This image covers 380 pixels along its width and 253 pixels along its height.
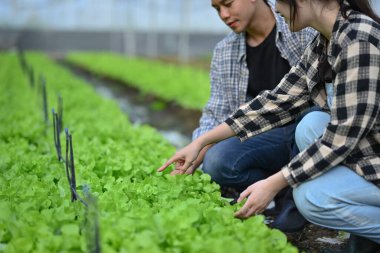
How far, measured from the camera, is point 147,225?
1.89 m

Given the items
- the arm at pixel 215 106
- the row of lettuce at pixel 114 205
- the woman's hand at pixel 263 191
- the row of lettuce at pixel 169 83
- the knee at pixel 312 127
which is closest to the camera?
the row of lettuce at pixel 114 205

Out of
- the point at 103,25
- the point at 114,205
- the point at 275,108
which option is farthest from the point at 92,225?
the point at 103,25

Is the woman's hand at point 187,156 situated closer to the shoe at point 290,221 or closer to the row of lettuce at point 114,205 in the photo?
the row of lettuce at point 114,205

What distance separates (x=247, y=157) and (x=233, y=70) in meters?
0.59

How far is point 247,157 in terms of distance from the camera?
2889 mm

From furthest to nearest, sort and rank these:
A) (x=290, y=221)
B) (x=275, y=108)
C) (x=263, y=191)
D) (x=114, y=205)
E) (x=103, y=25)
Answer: (x=103, y=25) < (x=290, y=221) < (x=275, y=108) < (x=114, y=205) < (x=263, y=191)

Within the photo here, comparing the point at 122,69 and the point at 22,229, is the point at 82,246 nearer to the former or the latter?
the point at 22,229

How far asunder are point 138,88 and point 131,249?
8.58 metres

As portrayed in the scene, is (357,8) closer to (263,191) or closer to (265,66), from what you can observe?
(263,191)

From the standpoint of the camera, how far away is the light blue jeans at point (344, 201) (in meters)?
2.02

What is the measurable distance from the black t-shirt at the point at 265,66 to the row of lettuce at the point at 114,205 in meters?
0.72

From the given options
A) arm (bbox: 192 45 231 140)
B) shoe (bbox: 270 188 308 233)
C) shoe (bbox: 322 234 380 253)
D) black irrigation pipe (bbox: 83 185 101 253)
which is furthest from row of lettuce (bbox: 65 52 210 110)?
black irrigation pipe (bbox: 83 185 101 253)

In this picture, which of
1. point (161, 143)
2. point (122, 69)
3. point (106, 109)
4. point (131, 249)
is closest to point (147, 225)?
point (131, 249)

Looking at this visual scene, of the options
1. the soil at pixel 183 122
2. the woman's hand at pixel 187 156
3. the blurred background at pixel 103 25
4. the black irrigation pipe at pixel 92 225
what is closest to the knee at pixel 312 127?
the woman's hand at pixel 187 156
